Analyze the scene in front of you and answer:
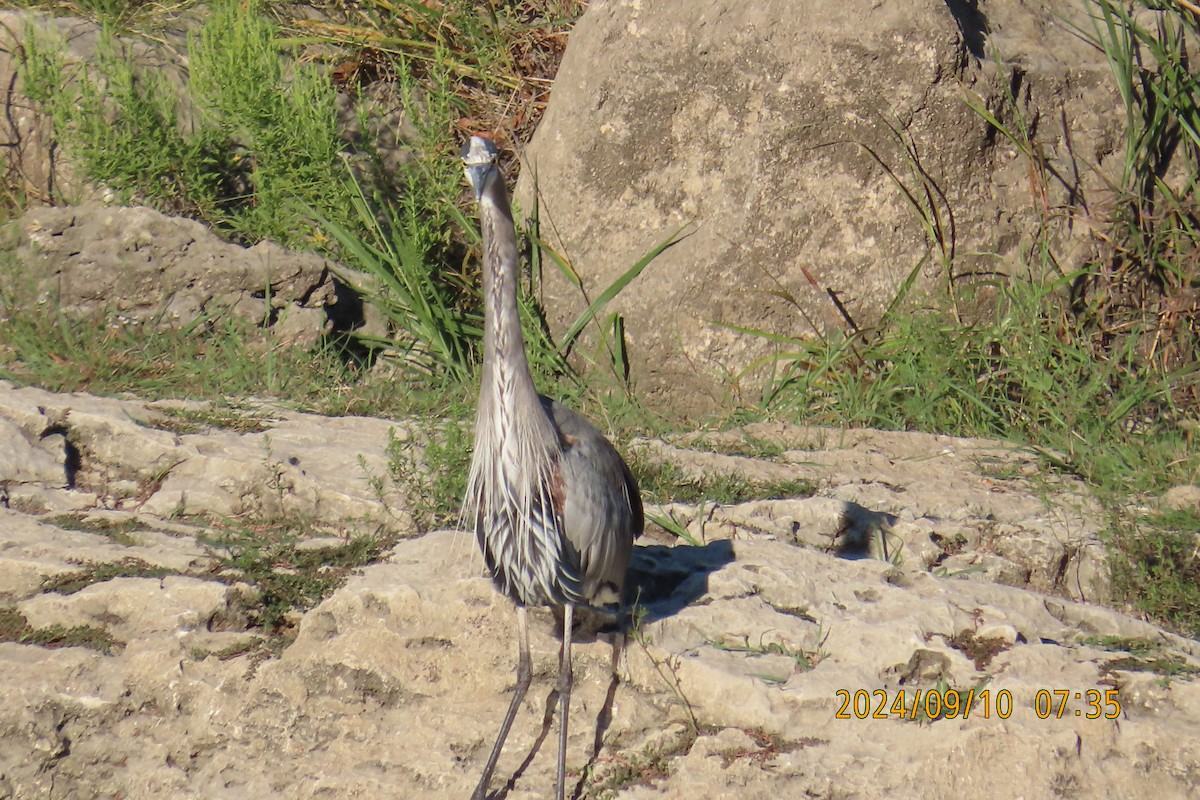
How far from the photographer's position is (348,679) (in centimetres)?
338

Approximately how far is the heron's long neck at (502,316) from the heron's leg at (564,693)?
56 cm

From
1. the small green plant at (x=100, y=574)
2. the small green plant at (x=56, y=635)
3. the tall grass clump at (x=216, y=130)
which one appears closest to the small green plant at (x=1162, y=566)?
the small green plant at (x=100, y=574)

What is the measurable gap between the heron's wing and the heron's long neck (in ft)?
0.58

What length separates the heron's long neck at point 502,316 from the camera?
124 inches

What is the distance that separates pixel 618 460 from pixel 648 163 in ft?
7.72

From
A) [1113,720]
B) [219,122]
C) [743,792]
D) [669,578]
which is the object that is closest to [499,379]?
[669,578]

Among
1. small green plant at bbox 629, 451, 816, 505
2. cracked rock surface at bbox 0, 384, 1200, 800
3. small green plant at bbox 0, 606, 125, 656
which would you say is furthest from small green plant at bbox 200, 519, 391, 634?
small green plant at bbox 629, 451, 816, 505

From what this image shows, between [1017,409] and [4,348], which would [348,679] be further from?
[1017,409]

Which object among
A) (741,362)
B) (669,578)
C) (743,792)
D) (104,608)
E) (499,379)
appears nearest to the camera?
(743,792)

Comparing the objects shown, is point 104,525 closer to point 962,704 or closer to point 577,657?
point 577,657

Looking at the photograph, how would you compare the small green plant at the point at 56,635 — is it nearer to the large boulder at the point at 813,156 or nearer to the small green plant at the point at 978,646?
the small green plant at the point at 978,646

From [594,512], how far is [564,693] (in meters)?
0.47

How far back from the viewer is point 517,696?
326 centimetres

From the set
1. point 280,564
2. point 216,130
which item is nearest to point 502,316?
point 280,564
